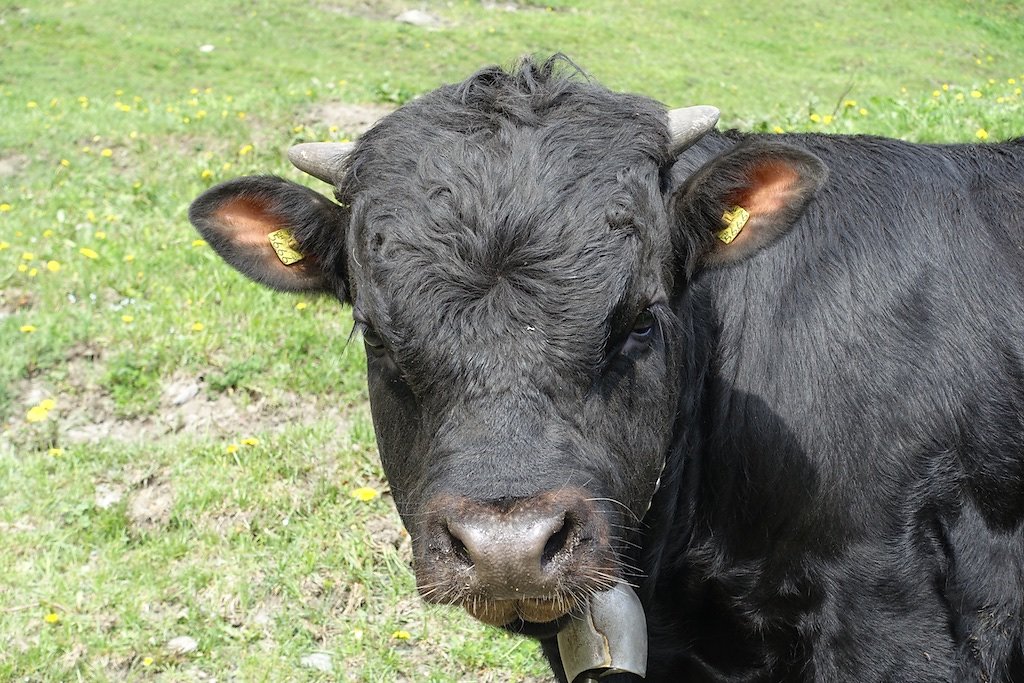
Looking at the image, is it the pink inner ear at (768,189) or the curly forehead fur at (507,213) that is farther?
the pink inner ear at (768,189)

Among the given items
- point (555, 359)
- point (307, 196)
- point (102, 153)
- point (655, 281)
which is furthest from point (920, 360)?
point (102, 153)

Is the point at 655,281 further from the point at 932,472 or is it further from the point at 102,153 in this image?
the point at 102,153

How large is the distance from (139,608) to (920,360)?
12.9 feet

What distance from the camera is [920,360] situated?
404cm

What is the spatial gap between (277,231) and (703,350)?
1764 mm

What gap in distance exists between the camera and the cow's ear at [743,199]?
3664 mm

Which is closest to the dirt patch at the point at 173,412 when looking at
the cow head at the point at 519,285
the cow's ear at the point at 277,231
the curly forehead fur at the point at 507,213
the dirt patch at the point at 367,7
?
the cow's ear at the point at 277,231

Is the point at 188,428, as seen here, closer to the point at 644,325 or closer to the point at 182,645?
the point at 182,645

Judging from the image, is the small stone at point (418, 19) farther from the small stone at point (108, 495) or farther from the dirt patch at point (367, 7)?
the small stone at point (108, 495)

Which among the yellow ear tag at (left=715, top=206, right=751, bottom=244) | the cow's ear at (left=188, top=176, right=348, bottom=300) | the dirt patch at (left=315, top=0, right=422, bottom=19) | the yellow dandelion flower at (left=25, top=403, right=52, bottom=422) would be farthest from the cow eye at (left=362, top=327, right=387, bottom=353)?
the dirt patch at (left=315, top=0, right=422, bottom=19)

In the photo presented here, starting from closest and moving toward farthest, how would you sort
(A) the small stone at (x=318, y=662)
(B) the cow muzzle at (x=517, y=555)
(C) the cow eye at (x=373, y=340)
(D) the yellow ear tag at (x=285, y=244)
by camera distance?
(B) the cow muzzle at (x=517, y=555)
(C) the cow eye at (x=373, y=340)
(D) the yellow ear tag at (x=285, y=244)
(A) the small stone at (x=318, y=662)

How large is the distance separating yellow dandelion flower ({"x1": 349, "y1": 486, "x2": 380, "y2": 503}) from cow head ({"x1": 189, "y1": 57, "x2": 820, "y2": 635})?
1935mm

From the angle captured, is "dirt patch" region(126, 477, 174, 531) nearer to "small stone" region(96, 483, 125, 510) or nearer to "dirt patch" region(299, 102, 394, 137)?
"small stone" region(96, 483, 125, 510)

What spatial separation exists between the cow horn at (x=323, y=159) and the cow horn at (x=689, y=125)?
1266mm
